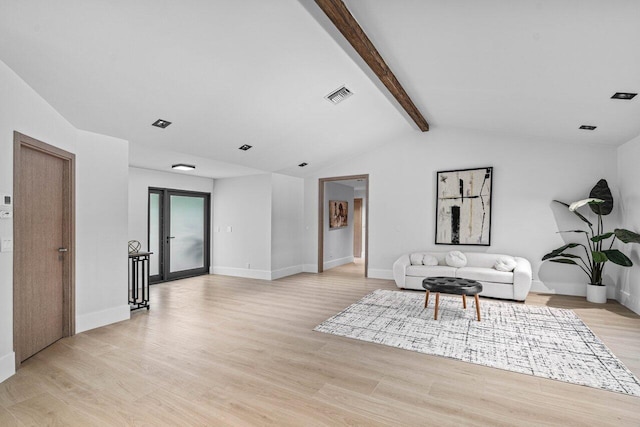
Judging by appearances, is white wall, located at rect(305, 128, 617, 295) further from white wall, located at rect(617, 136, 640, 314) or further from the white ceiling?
the white ceiling

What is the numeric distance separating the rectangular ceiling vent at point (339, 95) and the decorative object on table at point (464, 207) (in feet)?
9.88

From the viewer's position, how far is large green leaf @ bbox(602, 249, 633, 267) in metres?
4.73

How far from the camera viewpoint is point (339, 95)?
180 inches

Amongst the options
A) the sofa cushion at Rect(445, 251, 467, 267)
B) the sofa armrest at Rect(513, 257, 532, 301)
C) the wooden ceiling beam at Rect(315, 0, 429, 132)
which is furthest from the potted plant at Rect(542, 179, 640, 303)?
the wooden ceiling beam at Rect(315, 0, 429, 132)

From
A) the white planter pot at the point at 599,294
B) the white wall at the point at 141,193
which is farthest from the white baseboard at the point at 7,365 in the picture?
the white planter pot at the point at 599,294

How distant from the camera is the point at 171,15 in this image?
261cm

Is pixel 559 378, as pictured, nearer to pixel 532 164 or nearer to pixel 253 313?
pixel 253 313

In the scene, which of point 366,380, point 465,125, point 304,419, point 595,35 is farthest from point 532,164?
point 304,419

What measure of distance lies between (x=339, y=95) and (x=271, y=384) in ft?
11.9

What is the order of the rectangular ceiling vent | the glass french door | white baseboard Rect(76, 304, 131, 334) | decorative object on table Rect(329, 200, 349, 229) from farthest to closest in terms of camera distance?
decorative object on table Rect(329, 200, 349, 229), the glass french door, the rectangular ceiling vent, white baseboard Rect(76, 304, 131, 334)

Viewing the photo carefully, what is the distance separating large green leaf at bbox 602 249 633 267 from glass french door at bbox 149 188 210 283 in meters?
7.62

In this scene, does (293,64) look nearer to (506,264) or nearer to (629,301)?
(506,264)

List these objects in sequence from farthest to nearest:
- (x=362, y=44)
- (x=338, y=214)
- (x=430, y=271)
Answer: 1. (x=338, y=214)
2. (x=430, y=271)
3. (x=362, y=44)

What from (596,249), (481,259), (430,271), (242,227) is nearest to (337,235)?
(242,227)
